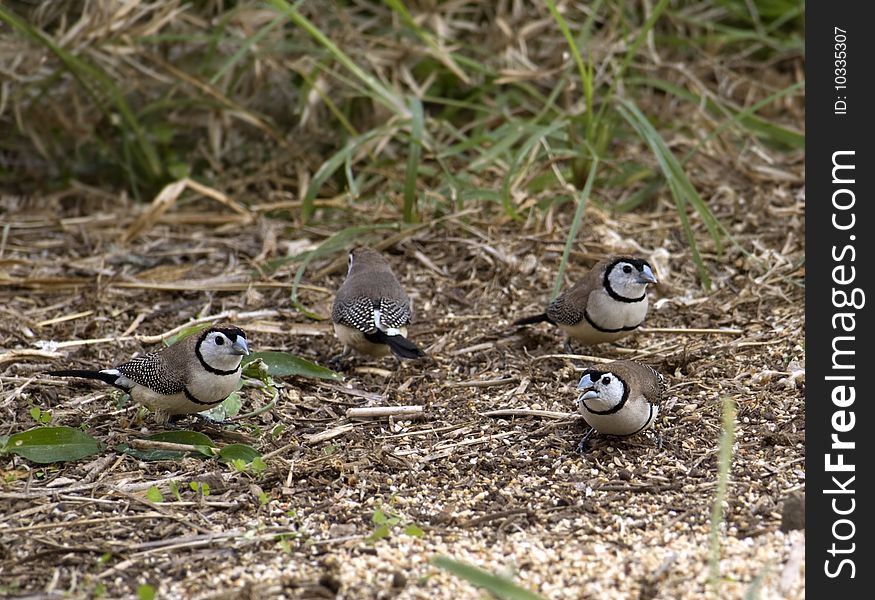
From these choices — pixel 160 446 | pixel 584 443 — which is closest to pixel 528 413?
pixel 584 443

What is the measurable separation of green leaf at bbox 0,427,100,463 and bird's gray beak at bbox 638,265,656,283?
255 cm

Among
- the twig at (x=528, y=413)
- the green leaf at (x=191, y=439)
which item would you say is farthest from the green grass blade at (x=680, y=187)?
the green leaf at (x=191, y=439)

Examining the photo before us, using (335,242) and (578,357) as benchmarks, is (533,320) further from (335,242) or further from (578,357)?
(335,242)

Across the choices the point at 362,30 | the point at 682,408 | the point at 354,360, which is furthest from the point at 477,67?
the point at 682,408

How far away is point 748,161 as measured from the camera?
24.0 feet

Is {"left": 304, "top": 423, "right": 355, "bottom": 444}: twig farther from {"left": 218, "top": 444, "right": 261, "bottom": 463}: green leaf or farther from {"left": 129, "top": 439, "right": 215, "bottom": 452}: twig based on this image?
{"left": 129, "top": 439, "right": 215, "bottom": 452}: twig

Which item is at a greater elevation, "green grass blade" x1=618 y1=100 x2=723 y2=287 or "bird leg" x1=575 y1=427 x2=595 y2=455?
"green grass blade" x1=618 y1=100 x2=723 y2=287

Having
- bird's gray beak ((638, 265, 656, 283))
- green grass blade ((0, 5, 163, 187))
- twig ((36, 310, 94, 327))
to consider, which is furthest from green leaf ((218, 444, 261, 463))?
green grass blade ((0, 5, 163, 187))

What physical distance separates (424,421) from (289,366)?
2.35 ft

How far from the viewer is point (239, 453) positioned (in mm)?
4355

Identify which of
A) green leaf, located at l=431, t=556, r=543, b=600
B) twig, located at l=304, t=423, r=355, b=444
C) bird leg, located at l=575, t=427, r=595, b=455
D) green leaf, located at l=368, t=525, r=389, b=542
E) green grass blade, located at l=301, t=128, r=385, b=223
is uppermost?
green grass blade, located at l=301, t=128, r=385, b=223

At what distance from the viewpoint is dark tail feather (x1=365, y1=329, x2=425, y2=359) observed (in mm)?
5188

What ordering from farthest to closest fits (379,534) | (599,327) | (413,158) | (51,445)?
(413,158), (599,327), (51,445), (379,534)

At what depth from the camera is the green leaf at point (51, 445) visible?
14.0 ft
